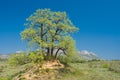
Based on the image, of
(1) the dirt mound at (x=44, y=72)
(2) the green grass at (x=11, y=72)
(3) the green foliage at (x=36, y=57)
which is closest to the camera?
(1) the dirt mound at (x=44, y=72)

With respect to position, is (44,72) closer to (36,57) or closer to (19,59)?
(36,57)

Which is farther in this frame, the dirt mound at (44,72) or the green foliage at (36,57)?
the green foliage at (36,57)

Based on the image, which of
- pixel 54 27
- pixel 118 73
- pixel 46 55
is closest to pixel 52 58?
pixel 46 55

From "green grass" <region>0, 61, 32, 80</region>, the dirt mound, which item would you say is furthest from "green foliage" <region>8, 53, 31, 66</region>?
"green grass" <region>0, 61, 32, 80</region>

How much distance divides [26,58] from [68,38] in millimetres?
9205

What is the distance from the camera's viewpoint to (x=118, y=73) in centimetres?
8206

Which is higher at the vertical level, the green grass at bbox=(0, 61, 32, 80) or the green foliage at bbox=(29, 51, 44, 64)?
the green foliage at bbox=(29, 51, 44, 64)

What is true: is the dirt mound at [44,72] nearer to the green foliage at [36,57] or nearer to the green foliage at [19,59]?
the green foliage at [36,57]

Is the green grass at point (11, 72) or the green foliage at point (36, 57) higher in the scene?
the green foliage at point (36, 57)

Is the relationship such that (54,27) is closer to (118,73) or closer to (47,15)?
(47,15)

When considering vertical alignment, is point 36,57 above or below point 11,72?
above

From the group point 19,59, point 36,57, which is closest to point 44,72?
point 36,57

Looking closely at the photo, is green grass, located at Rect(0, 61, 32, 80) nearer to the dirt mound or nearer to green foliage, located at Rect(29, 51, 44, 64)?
the dirt mound

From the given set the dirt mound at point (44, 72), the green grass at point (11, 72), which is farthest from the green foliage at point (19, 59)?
the green grass at point (11, 72)
